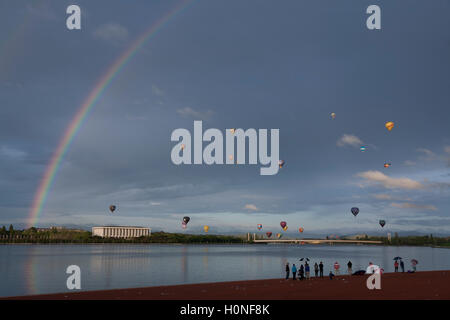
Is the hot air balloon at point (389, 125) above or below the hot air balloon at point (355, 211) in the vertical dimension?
above

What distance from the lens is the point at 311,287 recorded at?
40.8m

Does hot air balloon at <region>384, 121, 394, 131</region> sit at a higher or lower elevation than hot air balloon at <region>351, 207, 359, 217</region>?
higher

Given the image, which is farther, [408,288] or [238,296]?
[408,288]
